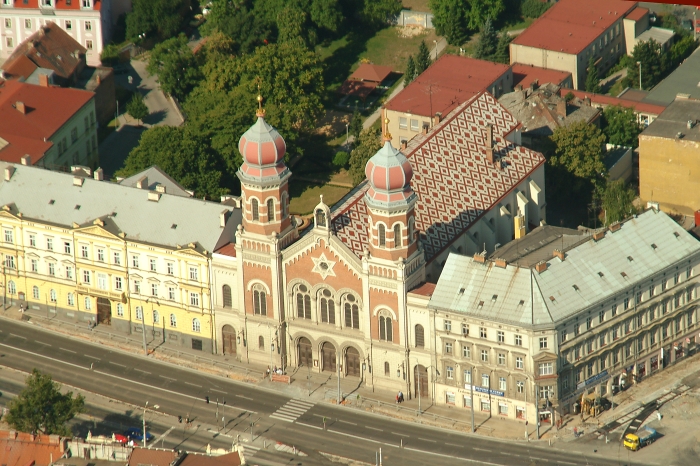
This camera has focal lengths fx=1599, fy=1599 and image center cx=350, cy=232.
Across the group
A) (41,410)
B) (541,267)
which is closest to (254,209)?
(541,267)

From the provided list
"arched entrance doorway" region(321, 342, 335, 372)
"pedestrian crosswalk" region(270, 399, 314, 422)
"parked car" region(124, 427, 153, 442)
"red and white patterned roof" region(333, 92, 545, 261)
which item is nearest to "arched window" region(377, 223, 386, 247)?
"red and white patterned roof" region(333, 92, 545, 261)

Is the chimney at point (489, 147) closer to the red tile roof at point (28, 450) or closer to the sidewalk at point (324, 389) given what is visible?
the sidewalk at point (324, 389)

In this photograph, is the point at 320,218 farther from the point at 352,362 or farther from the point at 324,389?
the point at 324,389

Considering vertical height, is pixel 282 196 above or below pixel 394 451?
above

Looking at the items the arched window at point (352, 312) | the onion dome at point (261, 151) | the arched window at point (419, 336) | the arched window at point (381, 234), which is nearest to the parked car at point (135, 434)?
the arched window at point (352, 312)

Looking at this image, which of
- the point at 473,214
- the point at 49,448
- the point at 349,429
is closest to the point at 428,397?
the point at 349,429

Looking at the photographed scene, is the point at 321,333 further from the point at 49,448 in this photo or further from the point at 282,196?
the point at 49,448

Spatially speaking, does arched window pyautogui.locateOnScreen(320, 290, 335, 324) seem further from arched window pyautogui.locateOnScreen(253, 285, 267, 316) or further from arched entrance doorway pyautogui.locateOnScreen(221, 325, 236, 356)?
arched entrance doorway pyautogui.locateOnScreen(221, 325, 236, 356)
